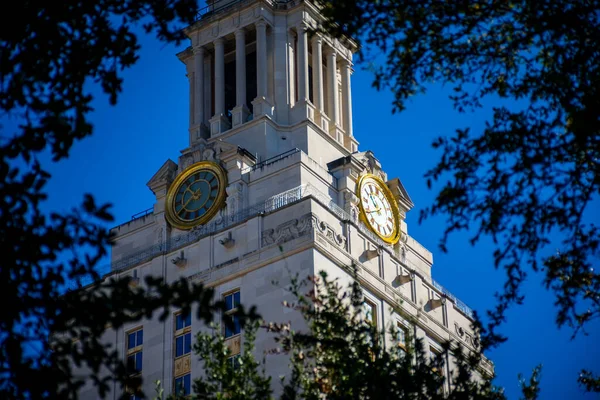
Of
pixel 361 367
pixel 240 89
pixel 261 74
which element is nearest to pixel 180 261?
pixel 240 89

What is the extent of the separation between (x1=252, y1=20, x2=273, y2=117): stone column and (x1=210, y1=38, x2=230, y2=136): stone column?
2.02m

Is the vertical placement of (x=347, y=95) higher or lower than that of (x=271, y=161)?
higher

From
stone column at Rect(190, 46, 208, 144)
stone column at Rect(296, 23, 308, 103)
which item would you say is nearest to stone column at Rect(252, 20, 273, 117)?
stone column at Rect(296, 23, 308, 103)

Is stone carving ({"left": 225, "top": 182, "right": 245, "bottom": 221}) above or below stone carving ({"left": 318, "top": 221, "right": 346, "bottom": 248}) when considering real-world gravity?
above

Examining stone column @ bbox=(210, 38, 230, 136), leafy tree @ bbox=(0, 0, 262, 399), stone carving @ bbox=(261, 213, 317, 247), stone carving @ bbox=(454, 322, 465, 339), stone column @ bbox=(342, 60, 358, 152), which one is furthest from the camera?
stone column @ bbox=(342, 60, 358, 152)

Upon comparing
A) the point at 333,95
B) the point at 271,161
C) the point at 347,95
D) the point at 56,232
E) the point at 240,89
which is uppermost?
the point at 347,95

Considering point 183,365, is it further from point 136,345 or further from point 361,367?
point 361,367

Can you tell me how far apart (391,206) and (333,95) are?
8.57 m

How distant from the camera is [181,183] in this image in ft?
278

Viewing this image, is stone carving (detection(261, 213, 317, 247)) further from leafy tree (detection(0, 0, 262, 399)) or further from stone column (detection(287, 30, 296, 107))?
leafy tree (detection(0, 0, 262, 399))

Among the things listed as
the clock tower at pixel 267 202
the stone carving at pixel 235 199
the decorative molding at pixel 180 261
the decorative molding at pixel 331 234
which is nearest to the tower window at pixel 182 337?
the clock tower at pixel 267 202

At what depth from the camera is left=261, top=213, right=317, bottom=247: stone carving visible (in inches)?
3036

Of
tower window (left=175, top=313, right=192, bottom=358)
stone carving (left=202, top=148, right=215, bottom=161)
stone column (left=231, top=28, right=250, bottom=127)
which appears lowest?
tower window (left=175, top=313, right=192, bottom=358)

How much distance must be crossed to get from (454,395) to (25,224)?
13678mm
